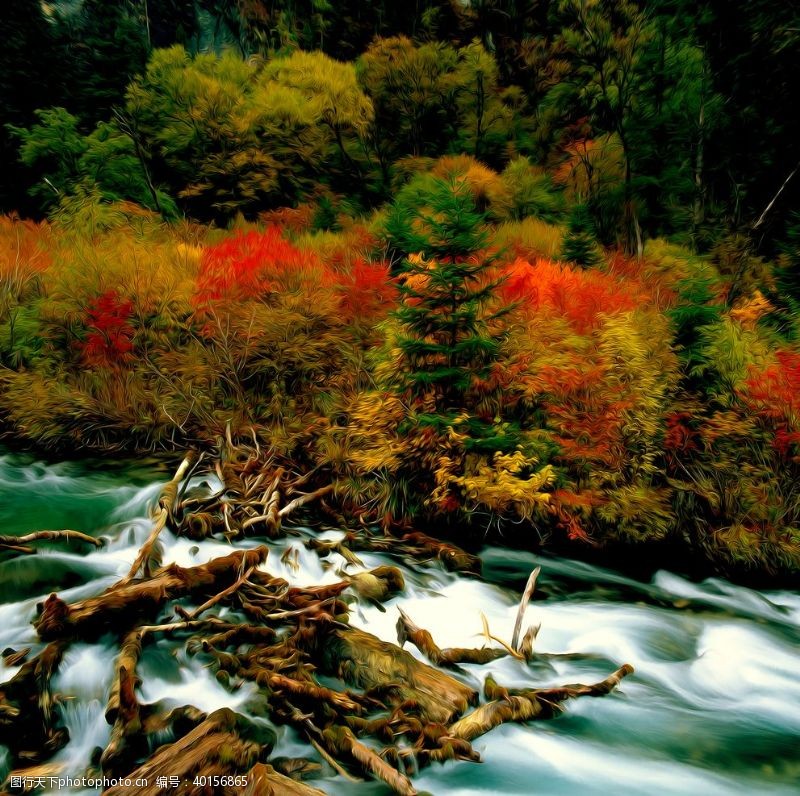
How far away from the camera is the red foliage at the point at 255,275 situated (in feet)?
31.8

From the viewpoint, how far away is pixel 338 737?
3.67 m

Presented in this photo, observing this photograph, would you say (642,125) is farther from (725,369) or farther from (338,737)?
(338,737)

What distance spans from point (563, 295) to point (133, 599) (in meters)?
6.61

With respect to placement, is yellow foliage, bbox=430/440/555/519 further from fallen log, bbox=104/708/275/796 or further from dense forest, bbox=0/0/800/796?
fallen log, bbox=104/708/275/796

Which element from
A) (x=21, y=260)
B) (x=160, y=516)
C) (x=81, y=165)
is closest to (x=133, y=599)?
(x=160, y=516)

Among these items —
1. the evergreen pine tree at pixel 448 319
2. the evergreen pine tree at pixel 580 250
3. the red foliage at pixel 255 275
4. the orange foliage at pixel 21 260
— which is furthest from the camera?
the evergreen pine tree at pixel 580 250

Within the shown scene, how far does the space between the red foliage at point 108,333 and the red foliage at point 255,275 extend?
1208mm

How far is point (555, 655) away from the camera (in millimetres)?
5227

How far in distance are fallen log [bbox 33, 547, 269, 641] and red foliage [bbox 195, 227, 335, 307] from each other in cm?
524

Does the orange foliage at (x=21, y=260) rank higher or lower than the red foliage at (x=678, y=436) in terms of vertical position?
higher

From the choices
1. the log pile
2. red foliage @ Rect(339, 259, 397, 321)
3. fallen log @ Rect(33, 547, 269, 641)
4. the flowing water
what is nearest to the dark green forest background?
red foliage @ Rect(339, 259, 397, 321)

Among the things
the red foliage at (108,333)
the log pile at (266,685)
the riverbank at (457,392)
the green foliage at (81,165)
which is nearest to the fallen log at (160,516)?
the log pile at (266,685)

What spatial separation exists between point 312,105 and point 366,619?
60.4 ft

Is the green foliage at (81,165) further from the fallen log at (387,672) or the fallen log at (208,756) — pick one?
the fallen log at (208,756)
